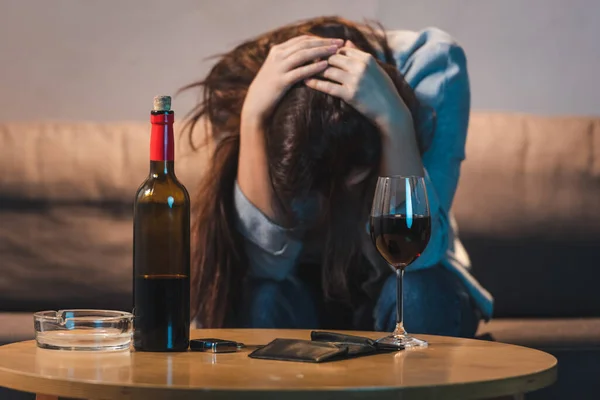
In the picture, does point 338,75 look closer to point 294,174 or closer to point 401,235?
point 294,174

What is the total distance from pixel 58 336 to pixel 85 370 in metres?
0.17

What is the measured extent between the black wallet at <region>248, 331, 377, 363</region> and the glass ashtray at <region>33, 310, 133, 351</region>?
0.16m

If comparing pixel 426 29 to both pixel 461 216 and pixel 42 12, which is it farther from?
pixel 42 12

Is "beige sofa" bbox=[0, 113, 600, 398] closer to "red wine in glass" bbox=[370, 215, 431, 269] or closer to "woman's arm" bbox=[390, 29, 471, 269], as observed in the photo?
"woman's arm" bbox=[390, 29, 471, 269]

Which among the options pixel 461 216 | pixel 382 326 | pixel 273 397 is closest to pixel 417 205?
pixel 273 397

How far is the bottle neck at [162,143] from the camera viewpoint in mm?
1144

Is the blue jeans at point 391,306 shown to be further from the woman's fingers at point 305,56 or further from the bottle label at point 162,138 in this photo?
the bottle label at point 162,138

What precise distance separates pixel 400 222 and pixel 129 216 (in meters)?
1.27

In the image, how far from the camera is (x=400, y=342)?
49.2 inches

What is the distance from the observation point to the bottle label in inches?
45.1

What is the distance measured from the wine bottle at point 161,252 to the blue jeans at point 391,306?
A: 0.92 metres

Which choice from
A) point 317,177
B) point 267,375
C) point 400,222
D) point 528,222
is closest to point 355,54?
point 317,177

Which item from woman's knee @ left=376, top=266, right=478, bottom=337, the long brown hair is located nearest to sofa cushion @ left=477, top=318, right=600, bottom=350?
woman's knee @ left=376, top=266, right=478, bottom=337

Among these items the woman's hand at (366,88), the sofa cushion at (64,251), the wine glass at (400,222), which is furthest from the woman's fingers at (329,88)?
the wine glass at (400,222)
